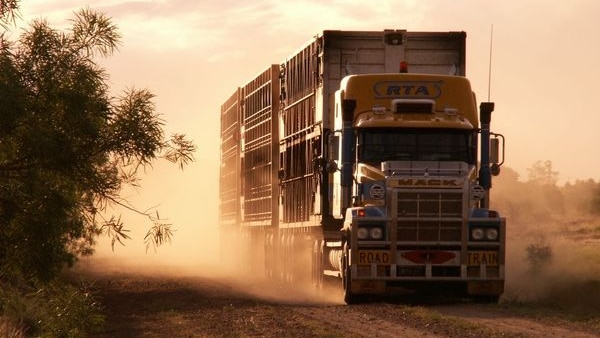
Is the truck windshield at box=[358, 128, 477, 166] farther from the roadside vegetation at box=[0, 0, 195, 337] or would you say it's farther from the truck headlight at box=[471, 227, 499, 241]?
the roadside vegetation at box=[0, 0, 195, 337]

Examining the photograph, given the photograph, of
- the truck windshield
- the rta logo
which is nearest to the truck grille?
the truck windshield

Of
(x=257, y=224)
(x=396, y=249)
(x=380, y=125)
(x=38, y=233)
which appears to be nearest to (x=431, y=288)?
(x=396, y=249)

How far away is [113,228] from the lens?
18344 millimetres

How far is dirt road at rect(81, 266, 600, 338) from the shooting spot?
1825 centimetres

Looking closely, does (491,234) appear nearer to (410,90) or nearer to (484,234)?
(484,234)

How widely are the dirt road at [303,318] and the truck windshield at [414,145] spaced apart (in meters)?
2.54

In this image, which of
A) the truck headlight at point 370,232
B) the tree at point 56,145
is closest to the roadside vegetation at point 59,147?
the tree at point 56,145

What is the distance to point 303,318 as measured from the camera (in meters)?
20.6

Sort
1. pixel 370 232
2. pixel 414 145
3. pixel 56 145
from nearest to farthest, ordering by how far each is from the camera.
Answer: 1. pixel 56 145
2. pixel 370 232
3. pixel 414 145

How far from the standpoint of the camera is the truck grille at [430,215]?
22.6 m

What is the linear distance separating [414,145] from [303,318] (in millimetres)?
4163

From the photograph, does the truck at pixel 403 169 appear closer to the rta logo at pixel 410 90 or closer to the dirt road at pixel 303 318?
the rta logo at pixel 410 90

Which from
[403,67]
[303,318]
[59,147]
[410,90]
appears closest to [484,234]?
[410,90]

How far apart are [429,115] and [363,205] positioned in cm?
193
